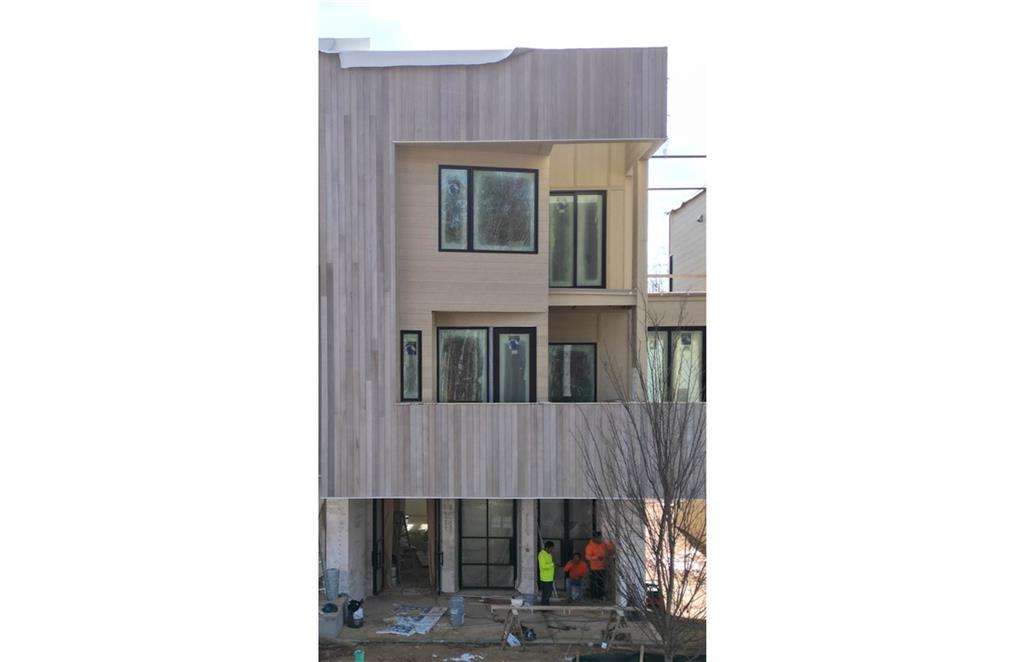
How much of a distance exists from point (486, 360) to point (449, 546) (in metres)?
3.48

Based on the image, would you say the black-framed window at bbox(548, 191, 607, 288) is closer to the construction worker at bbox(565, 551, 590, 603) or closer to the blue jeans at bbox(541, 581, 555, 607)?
the construction worker at bbox(565, 551, 590, 603)

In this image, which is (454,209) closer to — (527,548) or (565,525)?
(527,548)

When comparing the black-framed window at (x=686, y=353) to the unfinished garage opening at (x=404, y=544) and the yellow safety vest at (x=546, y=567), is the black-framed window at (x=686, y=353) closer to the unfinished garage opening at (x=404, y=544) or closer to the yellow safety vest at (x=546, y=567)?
the yellow safety vest at (x=546, y=567)

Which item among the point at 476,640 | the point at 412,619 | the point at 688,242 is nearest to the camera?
the point at 476,640

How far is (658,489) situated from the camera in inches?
258

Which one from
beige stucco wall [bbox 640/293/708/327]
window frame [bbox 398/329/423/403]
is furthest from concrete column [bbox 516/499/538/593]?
beige stucco wall [bbox 640/293/708/327]

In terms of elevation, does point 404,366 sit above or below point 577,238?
below

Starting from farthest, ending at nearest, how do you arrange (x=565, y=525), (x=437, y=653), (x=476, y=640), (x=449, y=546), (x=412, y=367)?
(x=565, y=525) → (x=449, y=546) → (x=412, y=367) → (x=476, y=640) → (x=437, y=653)

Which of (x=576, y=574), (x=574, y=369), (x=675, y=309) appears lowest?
(x=576, y=574)

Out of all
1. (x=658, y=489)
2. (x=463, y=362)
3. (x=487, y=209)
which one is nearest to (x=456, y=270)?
(x=487, y=209)

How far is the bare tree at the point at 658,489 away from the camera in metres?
5.99

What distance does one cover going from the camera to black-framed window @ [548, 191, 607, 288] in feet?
34.0
